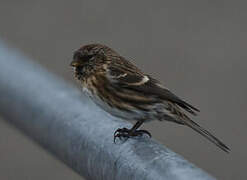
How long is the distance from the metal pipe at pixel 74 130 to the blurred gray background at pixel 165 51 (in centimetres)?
502

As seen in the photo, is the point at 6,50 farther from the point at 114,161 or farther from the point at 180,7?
the point at 180,7

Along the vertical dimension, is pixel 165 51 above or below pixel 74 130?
above

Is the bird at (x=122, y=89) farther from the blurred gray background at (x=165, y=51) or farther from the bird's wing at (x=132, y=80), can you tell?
the blurred gray background at (x=165, y=51)

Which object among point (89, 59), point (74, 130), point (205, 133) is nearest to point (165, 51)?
point (89, 59)

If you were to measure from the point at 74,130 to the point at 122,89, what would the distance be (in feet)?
5.89

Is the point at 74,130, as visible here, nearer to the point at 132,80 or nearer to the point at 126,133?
the point at 126,133

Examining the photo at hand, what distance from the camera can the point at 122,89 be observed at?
209 inches

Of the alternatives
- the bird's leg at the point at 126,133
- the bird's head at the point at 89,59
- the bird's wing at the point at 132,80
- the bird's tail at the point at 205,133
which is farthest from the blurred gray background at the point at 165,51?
the bird's leg at the point at 126,133

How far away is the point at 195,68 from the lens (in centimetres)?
1120

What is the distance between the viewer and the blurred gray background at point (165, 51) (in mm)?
9633

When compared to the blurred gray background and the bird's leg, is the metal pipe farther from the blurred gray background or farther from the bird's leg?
the blurred gray background

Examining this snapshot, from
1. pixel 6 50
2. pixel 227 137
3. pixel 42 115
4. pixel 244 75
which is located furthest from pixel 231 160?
pixel 42 115

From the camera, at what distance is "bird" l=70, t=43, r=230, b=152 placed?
16.5 feet

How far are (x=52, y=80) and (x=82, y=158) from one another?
2.71 ft
